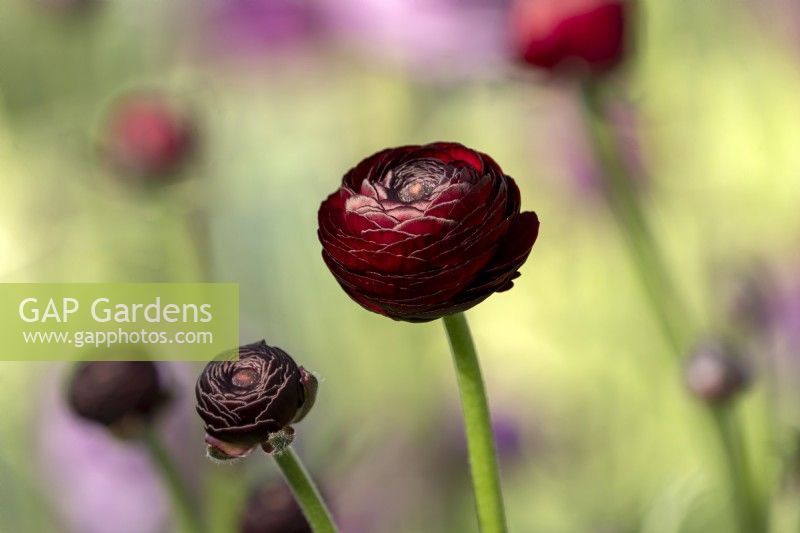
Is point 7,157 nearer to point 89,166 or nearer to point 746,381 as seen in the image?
point 89,166

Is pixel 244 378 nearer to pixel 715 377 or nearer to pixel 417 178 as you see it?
pixel 417 178

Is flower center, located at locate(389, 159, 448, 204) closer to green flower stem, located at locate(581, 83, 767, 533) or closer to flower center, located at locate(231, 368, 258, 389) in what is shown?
flower center, located at locate(231, 368, 258, 389)

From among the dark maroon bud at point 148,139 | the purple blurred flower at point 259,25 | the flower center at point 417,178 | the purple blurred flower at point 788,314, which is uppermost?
the purple blurred flower at point 259,25

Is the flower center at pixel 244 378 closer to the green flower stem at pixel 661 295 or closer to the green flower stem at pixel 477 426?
the green flower stem at pixel 477 426

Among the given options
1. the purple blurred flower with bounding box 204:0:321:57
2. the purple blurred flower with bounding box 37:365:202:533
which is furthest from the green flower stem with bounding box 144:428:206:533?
the purple blurred flower with bounding box 204:0:321:57

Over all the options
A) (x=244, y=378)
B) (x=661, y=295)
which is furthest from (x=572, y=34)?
(x=244, y=378)

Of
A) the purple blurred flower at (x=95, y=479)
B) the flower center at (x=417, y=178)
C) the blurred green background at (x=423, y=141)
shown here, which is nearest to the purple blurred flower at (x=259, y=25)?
the blurred green background at (x=423, y=141)
